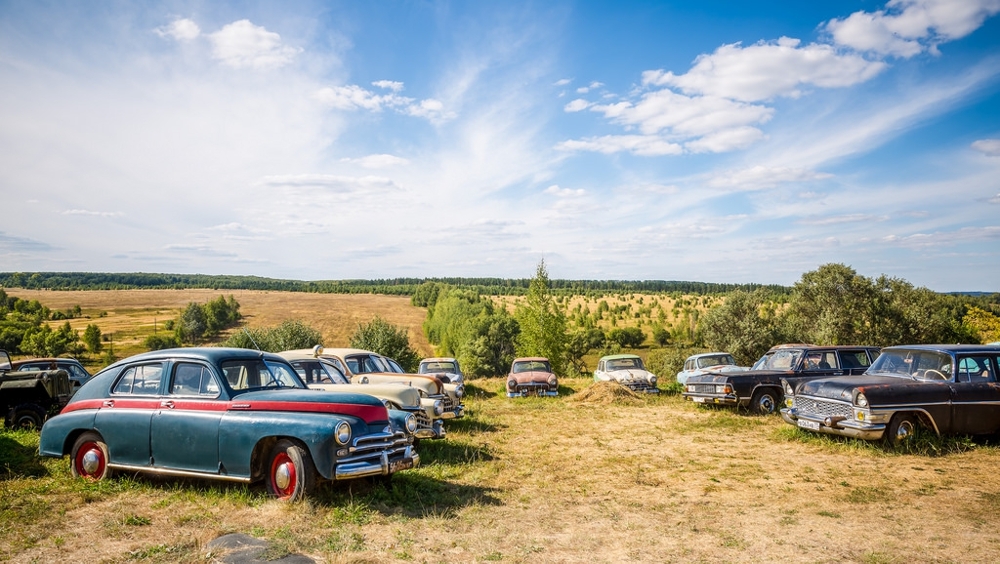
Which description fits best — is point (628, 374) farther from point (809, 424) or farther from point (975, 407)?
point (975, 407)

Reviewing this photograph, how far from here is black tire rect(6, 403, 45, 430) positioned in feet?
41.4

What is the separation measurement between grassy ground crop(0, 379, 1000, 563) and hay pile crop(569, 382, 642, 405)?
7.43m

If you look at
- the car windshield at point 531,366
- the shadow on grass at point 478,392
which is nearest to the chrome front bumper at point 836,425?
the car windshield at point 531,366

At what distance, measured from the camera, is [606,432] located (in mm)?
13547

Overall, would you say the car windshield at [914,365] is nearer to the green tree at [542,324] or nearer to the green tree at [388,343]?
the green tree at [542,324]

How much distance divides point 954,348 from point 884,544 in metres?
7.22

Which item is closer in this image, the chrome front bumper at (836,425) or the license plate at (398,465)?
the license plate at (398,465)

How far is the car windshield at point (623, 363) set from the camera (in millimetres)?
21688

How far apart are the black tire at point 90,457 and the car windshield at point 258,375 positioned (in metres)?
2.01

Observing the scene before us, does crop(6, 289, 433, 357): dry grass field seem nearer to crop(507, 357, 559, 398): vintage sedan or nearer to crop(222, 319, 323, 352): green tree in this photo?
crop(222, 319, 323, 352): green tree

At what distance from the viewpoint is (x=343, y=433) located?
663 centimetres

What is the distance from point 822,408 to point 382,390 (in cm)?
845

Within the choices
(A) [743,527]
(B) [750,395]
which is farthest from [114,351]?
(A) [743,527]

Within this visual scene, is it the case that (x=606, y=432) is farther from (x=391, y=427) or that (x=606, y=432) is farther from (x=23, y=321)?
(x=23, y=321)
